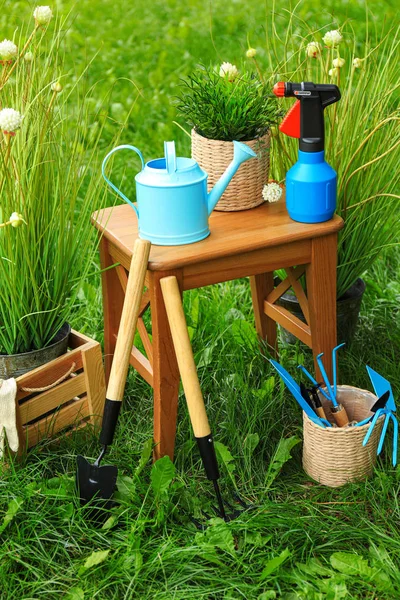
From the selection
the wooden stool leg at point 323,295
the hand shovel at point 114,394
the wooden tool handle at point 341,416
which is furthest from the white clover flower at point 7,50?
the wooden tool handle at point 341,416

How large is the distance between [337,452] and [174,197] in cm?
75

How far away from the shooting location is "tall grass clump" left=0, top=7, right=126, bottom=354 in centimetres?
201

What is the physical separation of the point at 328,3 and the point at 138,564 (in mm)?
3858

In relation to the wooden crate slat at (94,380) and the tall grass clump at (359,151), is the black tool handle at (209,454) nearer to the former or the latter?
the wooden crate slat at (94,380)

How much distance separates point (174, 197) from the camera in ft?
6.45

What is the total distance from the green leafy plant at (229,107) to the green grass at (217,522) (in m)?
0.17

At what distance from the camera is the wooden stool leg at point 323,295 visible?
7.10 ft

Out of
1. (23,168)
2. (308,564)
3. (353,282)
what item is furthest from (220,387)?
(23,168)

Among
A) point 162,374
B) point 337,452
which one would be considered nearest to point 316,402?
point 337,452

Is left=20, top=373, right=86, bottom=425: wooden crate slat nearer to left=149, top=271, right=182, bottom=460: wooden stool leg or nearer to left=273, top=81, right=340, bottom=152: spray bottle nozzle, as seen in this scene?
left=149, top=271, right=182, bottom=460: wooden stool leg

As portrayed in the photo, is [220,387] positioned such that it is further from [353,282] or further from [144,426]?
[353,282]

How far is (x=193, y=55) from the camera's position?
450 centimetres

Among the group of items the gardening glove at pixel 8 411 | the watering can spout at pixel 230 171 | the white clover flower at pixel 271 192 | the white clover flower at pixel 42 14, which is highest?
the white clover flower at pixel 42 14

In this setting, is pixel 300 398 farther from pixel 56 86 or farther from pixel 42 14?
pixel 42 14
